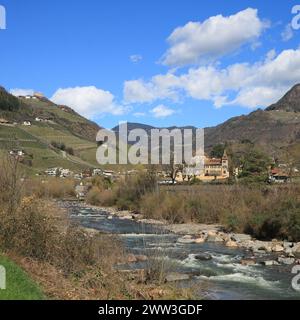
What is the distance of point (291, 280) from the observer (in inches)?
1009

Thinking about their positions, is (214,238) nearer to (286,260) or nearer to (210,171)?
(286,260)

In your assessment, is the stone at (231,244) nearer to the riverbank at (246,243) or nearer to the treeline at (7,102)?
the riverbank at (246,243)

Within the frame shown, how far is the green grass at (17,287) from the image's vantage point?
11.3 metres

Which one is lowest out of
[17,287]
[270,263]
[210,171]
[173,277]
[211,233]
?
[270,263]

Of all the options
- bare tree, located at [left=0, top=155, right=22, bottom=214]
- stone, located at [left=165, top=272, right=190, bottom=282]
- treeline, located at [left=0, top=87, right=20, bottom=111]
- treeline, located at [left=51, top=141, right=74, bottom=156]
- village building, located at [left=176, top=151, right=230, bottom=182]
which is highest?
treeline, located at [left=0, top=87, right=20, bottom=111]

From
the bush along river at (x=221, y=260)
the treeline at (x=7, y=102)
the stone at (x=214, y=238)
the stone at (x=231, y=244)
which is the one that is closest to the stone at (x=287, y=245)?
the bush along river at (x=221, y=260)

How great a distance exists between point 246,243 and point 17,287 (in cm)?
3021

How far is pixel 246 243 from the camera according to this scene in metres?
40.1

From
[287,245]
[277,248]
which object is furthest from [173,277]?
[287,245]

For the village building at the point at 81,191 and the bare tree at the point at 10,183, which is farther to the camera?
the village building at the point at 81,191

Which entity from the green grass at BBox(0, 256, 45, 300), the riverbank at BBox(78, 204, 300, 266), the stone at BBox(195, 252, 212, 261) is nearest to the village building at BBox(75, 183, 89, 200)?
the riverbank at BBox(78, 204, 300, 266)

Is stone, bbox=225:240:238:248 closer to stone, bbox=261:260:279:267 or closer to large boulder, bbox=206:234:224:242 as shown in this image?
large boulder, bbox=206:234:224:242

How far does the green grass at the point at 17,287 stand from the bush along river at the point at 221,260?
21.0 ft

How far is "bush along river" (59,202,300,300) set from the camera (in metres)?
21.8
